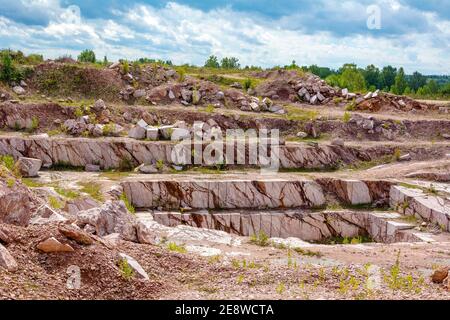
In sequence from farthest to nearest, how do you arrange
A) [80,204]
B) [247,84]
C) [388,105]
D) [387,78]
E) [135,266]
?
[387,78] → [247,84] → [388,105] → [80,204] → [135,266]

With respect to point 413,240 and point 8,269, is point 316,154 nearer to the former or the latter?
point 413,240

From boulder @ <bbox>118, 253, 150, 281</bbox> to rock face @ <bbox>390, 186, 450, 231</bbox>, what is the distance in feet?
31.4

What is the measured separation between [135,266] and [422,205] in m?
10.1

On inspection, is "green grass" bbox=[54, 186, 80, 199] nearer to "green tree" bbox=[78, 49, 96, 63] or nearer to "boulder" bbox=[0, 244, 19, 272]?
"boulder" bbox=[0, 244, 19, 272]

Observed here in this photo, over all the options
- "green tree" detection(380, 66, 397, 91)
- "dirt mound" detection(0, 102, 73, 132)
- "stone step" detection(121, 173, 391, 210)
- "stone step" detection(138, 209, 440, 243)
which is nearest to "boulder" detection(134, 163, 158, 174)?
"stone step" detection(121, 173, 391, 210)

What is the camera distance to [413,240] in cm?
1270

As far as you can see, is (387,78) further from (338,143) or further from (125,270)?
(125,270)

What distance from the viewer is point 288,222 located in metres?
14.7

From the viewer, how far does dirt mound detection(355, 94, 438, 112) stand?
23266 mm

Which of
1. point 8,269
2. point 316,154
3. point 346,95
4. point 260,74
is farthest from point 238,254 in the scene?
point 260,74

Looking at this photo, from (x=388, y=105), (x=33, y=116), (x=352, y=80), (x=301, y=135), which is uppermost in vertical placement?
(x=352, y=80)

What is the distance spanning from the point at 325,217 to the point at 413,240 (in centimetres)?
286

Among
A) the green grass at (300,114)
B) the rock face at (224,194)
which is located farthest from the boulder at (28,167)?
the green grass at (300,114)

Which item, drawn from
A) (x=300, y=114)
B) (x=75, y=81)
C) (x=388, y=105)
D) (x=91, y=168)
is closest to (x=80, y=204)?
(x=91, y=168)
